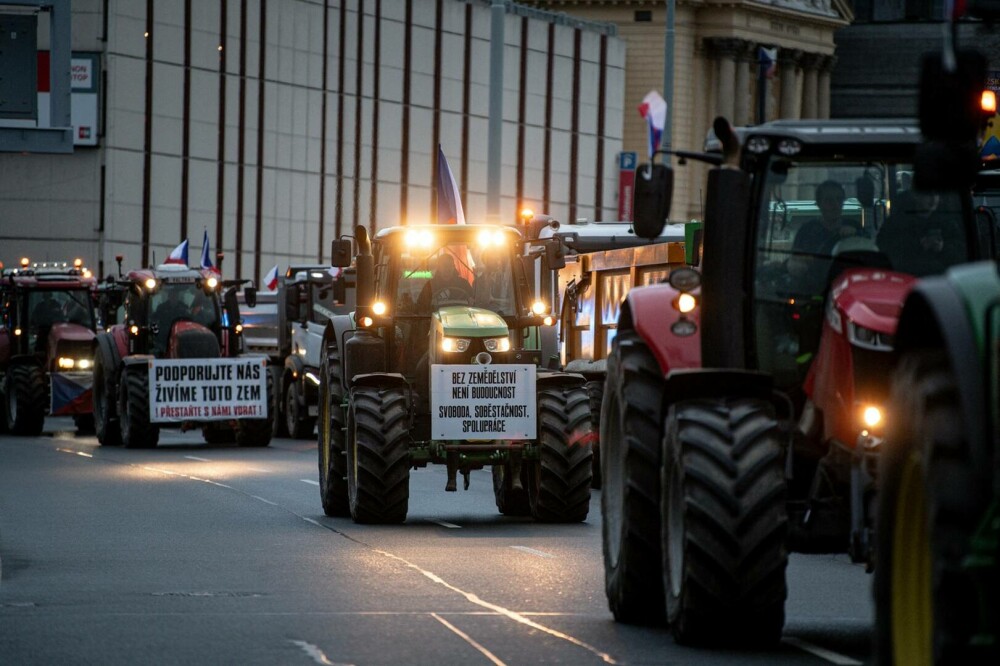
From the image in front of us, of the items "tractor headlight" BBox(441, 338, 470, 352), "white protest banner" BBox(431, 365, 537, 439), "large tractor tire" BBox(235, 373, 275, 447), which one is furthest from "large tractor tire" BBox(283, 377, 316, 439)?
"white protest banner" BBox(431, 365, 537, 439)

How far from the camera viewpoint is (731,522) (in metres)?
9.34

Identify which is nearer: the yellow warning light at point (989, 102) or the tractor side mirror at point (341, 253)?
the yellow warning light at point (989, 102)

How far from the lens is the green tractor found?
18750 mm

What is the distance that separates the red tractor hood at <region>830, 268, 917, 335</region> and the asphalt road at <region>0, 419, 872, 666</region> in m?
1.38

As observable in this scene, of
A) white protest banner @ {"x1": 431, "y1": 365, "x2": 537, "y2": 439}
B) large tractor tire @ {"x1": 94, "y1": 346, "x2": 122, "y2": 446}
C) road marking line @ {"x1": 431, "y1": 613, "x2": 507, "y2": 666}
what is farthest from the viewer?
large tractor tire @ {"x1": 94, "y1": 346, "x2": 122, "y2": 446}

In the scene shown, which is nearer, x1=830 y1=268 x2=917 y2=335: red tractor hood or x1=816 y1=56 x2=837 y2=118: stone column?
x1=830 y1=268 x2=917 y2=335: red tractor hood

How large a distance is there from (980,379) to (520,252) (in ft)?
46.8

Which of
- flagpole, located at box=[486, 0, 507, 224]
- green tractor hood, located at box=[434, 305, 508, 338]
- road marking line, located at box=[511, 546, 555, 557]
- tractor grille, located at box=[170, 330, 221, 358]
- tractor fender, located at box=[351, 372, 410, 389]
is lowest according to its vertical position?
road marking line, located at box=[511, 546, 555, 557]

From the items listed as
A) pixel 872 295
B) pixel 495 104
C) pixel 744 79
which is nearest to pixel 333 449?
pixel 872 295

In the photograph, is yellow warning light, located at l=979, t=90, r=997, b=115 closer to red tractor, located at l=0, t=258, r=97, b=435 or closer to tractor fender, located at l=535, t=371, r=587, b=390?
tractor fender, located at l=535, t=371, r=587, b=390

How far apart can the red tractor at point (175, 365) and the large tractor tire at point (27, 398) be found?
87.5 inches

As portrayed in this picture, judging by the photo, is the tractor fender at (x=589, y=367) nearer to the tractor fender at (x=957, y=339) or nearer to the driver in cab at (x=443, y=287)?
the driver in cab at (x=443, y=287)

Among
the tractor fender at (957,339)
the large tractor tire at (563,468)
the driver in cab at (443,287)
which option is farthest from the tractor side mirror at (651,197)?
the driver in cab at (443,287)

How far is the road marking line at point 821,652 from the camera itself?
32.1 feet
